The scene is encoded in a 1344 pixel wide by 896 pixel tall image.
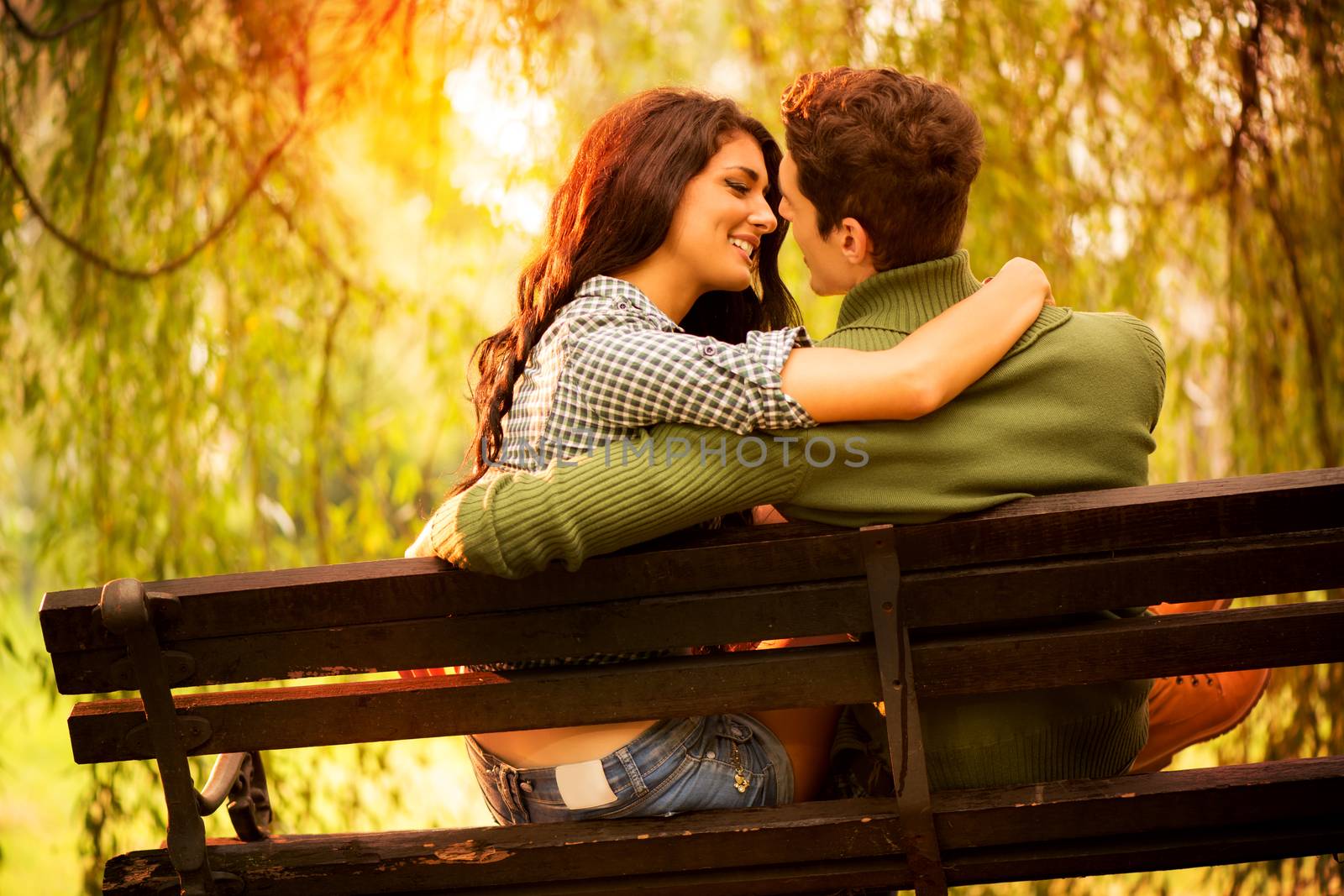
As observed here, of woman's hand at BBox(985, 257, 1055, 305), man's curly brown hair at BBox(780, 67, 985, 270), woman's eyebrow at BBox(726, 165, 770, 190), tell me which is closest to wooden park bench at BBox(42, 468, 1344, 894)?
woman's hand at BBox(985, 257, 1055, 305)

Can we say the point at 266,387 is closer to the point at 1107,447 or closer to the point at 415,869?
the point at 415,869

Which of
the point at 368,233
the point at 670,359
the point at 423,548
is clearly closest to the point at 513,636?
the point at 423,548

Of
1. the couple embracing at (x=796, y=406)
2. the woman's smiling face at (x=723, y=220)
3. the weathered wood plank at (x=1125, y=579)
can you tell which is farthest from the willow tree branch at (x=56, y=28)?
the weathered wood plank at (x=1125, y=579)

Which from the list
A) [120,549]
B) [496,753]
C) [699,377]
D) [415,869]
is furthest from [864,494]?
[120,549]

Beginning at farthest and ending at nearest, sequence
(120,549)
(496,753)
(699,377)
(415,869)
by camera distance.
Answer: (120,549) < (496,753) < (415,869) < (699,377)

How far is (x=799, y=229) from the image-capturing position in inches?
83.6

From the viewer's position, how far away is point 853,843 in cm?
189

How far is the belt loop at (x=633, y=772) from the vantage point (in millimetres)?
1970

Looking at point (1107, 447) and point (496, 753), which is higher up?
point (1107, 447)

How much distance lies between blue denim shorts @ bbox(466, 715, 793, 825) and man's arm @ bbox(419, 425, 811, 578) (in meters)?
0.37

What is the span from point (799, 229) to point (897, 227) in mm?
182

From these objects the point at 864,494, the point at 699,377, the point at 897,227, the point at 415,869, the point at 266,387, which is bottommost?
the point at 415,869

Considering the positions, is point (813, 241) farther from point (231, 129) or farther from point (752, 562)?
point (231, 129)

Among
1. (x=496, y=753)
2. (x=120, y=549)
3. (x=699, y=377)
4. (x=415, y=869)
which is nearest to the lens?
(x=699, y=377)
